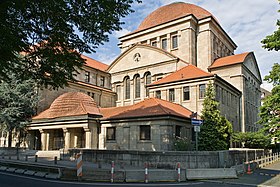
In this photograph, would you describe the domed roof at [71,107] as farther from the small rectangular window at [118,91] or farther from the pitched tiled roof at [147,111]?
the small rectangular window at [118,91]

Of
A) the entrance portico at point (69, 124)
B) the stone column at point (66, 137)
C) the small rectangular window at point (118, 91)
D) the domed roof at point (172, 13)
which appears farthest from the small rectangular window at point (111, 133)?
the domed roof at point (172, 13)

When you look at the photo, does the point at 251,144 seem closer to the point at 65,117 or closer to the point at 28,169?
the point at 65,117

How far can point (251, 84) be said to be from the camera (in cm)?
4709

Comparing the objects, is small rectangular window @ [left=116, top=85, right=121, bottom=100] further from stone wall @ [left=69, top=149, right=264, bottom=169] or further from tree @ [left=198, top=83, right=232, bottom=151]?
stone wall @ [left=69, top=149, right=264, bottom=169]

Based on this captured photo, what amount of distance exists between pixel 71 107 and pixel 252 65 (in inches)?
1315

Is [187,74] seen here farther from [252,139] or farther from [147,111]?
[252,139]

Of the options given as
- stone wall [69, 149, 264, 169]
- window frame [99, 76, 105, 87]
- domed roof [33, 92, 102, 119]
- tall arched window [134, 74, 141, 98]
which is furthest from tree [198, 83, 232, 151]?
window frame [99, 76, 105, 87]

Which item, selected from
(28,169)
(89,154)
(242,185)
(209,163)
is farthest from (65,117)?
(242,185)

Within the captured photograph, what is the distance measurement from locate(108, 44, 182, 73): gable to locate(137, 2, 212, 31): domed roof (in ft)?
29.2

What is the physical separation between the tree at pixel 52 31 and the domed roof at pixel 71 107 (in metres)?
17.9

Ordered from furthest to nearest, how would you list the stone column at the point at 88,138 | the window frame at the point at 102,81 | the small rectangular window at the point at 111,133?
1. the window frame at the point at 102,81
2. the stone column at the point at 88,138
3. the small rectangular window at the point at 111,133

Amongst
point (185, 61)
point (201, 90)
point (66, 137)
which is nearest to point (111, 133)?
point (66, 137)

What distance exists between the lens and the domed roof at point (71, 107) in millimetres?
31578

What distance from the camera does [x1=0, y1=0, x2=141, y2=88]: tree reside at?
10.1 metres
